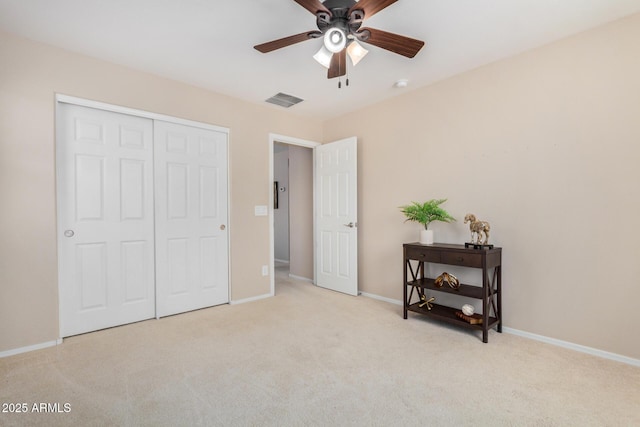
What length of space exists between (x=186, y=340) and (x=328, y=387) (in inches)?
54.6

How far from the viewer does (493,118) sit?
2.88 meters

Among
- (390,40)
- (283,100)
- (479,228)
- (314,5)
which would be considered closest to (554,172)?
(479,228)

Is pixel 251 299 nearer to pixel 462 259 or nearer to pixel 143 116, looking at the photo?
pixel 143 116

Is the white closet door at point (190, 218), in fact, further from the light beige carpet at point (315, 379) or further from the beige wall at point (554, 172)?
the beige wall at point (554, 172)

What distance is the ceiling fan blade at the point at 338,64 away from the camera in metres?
2.16

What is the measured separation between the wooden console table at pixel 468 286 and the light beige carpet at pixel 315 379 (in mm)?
136

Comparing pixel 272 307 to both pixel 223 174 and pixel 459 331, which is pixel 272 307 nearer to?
pixel 223 174

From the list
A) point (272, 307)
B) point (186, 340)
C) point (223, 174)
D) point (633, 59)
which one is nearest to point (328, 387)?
point (186, 340)

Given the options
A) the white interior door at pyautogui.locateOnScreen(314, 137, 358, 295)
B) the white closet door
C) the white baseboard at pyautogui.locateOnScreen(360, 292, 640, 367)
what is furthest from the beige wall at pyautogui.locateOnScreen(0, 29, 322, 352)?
the white baseboard at pyautogui.locateOnScreen(360, 292, 640, 367)

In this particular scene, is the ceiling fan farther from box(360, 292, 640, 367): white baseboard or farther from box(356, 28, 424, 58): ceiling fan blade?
box(360, 292, 640, 367): white baseboard

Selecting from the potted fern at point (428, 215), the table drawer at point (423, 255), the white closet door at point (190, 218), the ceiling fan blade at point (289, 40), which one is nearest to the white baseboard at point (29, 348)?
the white closet door at point (190, 218)

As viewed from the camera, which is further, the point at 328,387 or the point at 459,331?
the point at 459,331

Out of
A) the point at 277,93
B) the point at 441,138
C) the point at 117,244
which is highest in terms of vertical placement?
the point at 277,93

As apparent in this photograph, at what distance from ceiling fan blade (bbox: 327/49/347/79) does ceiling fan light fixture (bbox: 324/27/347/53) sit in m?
0.15
